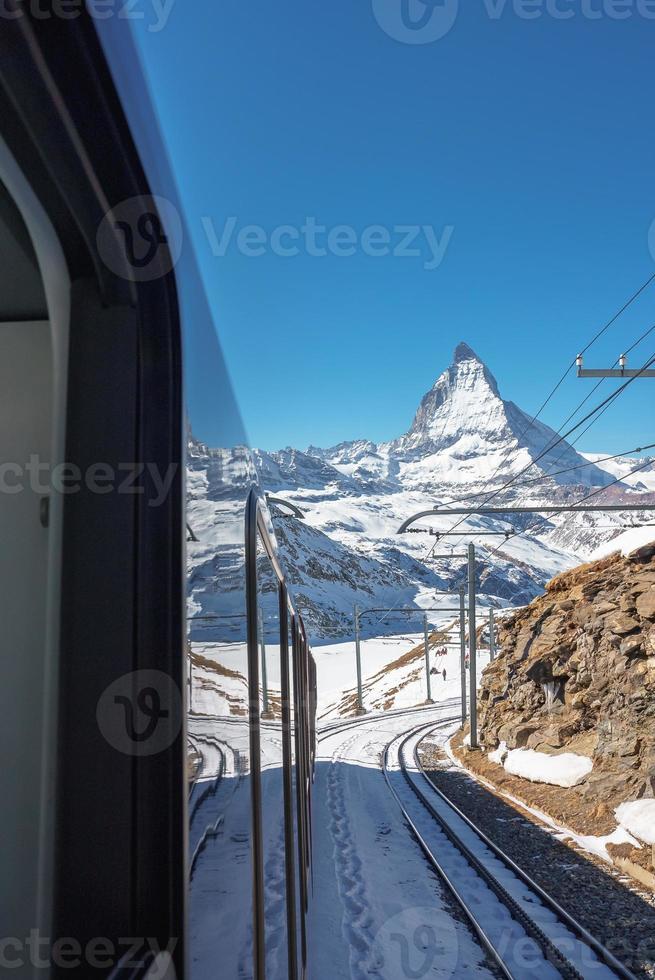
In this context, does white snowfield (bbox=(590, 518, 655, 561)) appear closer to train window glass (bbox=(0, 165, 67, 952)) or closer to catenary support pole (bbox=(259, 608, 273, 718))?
catenary support pole (bbox=(259, 608, 273, 718))

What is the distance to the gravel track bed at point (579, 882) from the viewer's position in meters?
7.19

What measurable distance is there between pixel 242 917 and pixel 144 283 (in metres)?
1.37

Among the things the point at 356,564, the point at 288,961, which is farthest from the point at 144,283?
the point at 356,564

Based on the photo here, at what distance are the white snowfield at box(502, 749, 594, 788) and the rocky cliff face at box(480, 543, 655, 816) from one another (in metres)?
0.31

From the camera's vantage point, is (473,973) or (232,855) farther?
(473,973)

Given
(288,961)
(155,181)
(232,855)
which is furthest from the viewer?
(288,961)

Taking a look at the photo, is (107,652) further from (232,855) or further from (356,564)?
(356,564)

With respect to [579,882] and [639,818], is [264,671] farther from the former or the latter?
[639,818]

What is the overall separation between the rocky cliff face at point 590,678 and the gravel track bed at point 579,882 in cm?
140

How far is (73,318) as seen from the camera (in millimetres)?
1333

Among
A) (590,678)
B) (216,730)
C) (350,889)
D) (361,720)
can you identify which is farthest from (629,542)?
(216,730)

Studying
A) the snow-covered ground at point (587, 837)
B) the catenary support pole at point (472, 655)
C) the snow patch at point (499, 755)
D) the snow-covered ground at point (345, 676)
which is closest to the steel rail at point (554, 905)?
the snow-covered ground at point (587, 837)

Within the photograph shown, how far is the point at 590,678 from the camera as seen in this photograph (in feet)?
53.9

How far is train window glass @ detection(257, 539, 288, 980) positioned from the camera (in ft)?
7.14
